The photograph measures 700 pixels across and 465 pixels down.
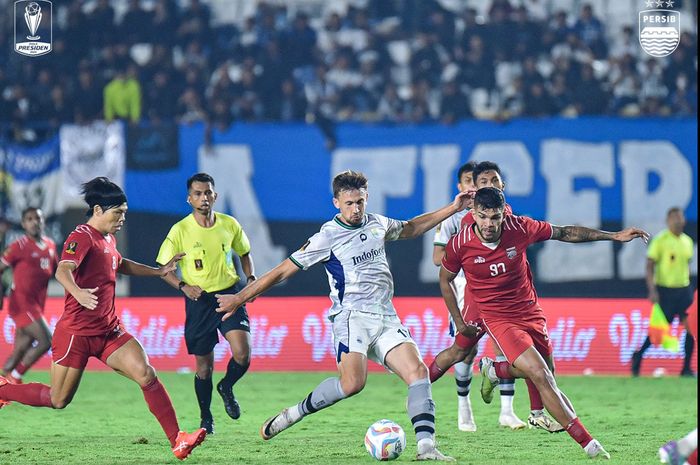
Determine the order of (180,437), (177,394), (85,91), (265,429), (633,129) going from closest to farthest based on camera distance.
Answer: (180,437) → (265,429) → (177,394) → (633,129) → (85,91)

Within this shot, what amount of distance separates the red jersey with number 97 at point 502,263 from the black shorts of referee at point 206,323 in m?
2.50

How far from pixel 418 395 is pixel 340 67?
42.8 feet

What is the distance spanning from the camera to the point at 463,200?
8750 mm

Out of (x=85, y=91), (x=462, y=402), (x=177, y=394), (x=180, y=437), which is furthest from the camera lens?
(x=85, y=91)

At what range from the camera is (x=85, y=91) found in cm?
1986

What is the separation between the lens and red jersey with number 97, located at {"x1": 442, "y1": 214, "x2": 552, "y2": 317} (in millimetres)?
8539

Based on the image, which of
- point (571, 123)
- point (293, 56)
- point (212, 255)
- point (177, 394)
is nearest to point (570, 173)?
point (571, 123)

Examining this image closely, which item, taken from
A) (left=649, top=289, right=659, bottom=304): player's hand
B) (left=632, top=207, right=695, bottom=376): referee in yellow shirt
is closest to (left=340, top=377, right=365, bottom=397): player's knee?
(left=649, top=289, right=659, bottom=304): player's hand

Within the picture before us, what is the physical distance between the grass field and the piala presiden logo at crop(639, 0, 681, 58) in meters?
7.19

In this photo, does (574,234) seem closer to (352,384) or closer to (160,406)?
(352,384)

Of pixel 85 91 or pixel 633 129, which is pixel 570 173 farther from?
pixel 85 91

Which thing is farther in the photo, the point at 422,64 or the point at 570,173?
the point at 422,64

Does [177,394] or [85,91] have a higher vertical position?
[85,91]

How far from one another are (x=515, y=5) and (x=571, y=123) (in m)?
3.27
